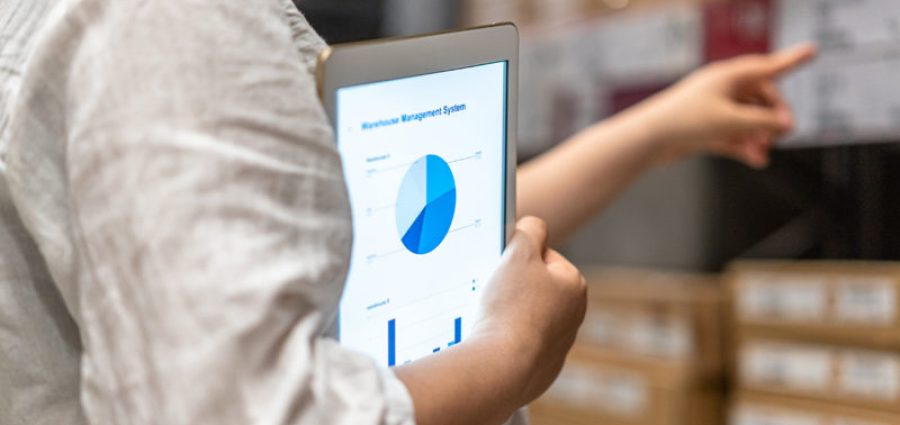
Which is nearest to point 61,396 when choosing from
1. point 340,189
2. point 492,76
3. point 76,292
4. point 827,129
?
point 76,292

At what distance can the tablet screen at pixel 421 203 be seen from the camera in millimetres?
566

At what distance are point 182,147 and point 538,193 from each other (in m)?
0.79

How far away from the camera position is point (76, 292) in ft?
1.61

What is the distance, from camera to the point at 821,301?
5.09ft

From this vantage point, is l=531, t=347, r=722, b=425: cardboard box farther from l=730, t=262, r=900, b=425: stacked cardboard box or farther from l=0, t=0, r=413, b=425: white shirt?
l=0, t=0, r=413, b=425: white shirt

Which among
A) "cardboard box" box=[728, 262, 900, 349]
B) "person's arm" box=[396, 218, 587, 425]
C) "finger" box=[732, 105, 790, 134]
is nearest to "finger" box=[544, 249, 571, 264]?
"person's arm" box=[396, 218, 587, 425]

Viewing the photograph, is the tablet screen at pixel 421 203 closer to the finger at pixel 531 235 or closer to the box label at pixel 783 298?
the finger at pixel 531 235

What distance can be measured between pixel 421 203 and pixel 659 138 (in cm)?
77

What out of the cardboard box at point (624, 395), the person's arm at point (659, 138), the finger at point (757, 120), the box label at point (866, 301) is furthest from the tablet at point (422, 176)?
the cardboard box at point (624, 395)

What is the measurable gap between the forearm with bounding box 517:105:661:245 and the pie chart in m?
0.55

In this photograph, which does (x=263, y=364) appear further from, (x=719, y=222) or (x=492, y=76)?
(x=719, y=222)

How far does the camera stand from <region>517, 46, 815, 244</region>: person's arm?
123 cm

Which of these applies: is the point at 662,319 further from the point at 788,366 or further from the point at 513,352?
the point at 513,352

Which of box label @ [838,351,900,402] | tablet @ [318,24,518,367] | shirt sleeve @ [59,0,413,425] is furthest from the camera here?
box label @ [838,351,900,402]
